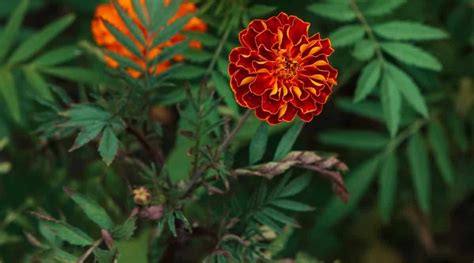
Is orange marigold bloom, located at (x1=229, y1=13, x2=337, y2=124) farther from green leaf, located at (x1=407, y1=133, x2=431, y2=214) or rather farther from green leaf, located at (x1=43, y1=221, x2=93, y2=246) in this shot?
green leaf, located at (x1=407, y1=133, x2=431, y2=214)

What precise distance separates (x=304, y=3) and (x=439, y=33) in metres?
0.33

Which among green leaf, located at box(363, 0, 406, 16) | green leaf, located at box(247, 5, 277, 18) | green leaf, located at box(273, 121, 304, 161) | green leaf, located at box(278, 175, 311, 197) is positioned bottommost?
green leaf, located at box(278, 175, 311, 197)

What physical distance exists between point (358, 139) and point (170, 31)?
0.64 meters

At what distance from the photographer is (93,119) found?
1.35m

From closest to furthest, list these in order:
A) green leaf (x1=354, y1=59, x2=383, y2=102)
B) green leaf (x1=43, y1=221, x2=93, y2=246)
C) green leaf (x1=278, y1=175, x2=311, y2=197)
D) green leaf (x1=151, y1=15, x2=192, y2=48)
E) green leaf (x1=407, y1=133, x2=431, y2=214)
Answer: green leaf (x1=43, y1=221, x2=93, y2=246) → green leaf (x1=278, y1=175, x2=311, y2=197) → green leaf (x1=151, y1=15, x2=192, y2=48) → green leaf (x1=354, y1=59, x2=383, y2=102) → green leaf (x1=407, y1=133, x2=431, y2=214)

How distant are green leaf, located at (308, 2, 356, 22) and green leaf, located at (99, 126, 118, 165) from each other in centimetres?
52

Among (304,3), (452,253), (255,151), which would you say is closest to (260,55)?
(255,151)

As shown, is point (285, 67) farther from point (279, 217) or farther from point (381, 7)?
point (381, 7)

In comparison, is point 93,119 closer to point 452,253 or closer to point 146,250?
point 146,250

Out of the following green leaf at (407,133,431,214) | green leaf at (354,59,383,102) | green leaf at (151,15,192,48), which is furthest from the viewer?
green leaf at (407,133,431,214)

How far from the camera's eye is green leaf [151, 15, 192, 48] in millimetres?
1525

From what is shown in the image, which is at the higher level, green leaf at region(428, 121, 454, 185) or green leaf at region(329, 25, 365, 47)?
green leaf at region(329, 25, 365, 47)

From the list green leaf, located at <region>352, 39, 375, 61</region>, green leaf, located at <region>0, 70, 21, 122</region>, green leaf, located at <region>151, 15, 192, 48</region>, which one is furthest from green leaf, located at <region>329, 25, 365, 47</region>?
green leaf, located at <region>0, 70, 21, 122</region>

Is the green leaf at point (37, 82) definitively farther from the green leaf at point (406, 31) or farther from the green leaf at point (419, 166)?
the green leaf at point (419, 166)
